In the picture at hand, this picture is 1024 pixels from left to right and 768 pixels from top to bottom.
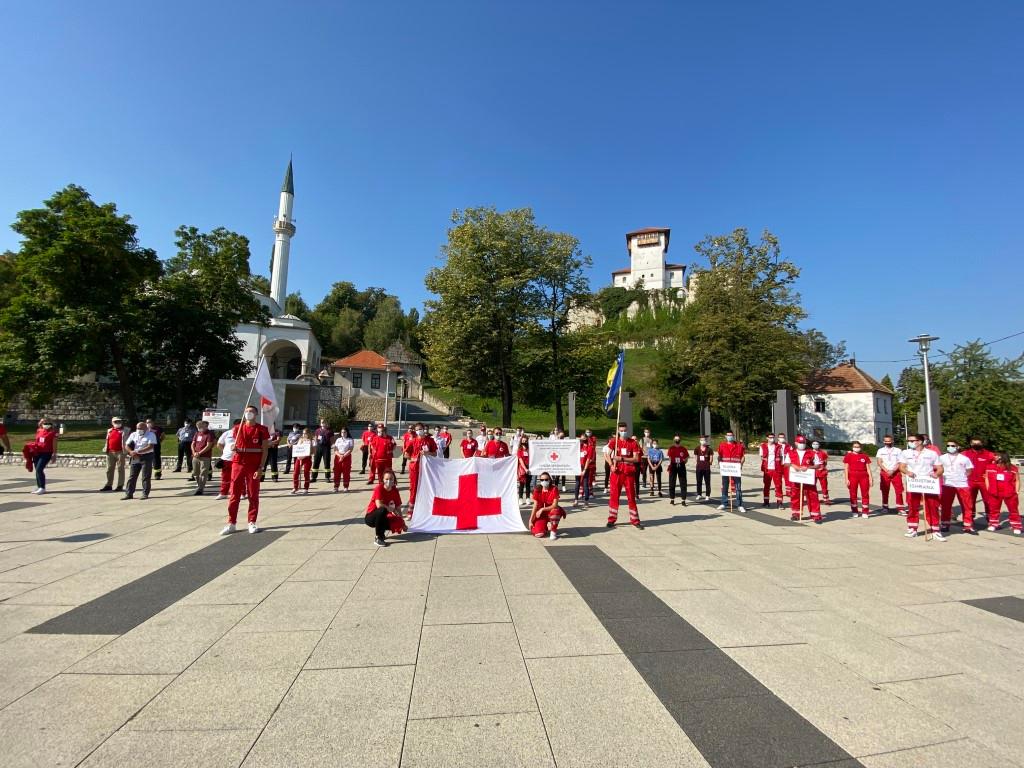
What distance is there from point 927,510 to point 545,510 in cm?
744

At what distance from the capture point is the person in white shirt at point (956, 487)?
940cm

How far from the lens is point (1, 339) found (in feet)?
80.4

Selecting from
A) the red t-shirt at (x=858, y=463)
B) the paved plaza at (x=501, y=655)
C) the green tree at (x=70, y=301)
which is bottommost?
the paved plaza at (x=501, y=655)

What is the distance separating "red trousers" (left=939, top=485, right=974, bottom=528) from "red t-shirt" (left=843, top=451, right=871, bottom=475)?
163cm

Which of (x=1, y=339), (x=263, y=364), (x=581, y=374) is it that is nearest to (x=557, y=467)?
(x=263, y=364)

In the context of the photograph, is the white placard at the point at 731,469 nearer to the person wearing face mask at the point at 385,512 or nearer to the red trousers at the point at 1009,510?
the red trousers at the point at 1009,510

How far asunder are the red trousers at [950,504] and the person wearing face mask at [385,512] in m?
10.7

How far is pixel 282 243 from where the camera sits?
54.6 metres

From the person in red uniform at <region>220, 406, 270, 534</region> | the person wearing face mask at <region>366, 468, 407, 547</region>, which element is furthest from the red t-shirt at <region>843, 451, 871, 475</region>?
the person in red uniform at <region>220, 406, 270, 534</region>

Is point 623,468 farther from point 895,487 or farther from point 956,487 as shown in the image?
point 895,487

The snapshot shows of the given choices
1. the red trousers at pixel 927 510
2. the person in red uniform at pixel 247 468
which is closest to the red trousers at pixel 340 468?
the person in red uniform at pixel 247 468

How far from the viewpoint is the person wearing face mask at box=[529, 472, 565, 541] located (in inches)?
326

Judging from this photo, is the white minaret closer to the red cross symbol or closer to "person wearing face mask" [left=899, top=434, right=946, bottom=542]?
the red cross symbol

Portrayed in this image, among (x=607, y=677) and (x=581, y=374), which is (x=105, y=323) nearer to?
(x=581, y=374)
